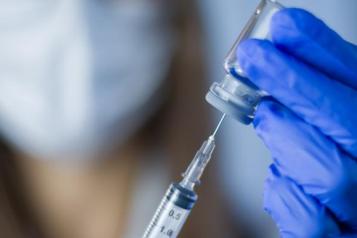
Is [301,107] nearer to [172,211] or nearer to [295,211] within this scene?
[295,211]

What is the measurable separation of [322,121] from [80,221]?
2.26 feet

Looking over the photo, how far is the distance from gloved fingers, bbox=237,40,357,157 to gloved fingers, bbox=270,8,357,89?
14mm

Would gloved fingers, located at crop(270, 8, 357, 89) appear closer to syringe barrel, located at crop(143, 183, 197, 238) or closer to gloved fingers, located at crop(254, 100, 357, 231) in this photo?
gloved fingers, located at crop(254, 100, 357, 231)

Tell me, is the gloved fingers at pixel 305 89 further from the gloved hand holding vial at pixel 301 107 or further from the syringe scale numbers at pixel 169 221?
the syringe scale numbers at pixel 169 221

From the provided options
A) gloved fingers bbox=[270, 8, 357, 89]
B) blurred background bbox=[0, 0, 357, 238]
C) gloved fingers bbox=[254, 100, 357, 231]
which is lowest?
blurred background bbox=[0, 0, 357, 238]

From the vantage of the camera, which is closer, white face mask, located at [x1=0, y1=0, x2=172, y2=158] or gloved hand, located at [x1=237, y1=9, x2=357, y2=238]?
gloved hand, located at [x1=237, y1=9, x2=357, y2=238]

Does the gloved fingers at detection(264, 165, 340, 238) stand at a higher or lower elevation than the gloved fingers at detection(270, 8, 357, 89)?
lower

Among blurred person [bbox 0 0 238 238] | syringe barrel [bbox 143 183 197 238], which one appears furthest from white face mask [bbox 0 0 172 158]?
syringe barrel [bbox 143 183 197 238]

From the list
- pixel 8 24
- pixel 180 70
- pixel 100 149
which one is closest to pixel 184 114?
pixel 180 70

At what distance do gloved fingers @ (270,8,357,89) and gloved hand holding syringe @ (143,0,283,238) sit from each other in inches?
1.6

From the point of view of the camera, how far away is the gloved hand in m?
0.80

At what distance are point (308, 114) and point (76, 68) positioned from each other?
52 centimetres

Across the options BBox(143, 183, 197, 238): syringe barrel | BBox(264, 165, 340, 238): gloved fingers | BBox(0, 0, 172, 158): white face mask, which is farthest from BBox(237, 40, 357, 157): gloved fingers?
BBox(0, 0, 172, 158): white face mask

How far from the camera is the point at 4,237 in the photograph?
1247 millimetres
